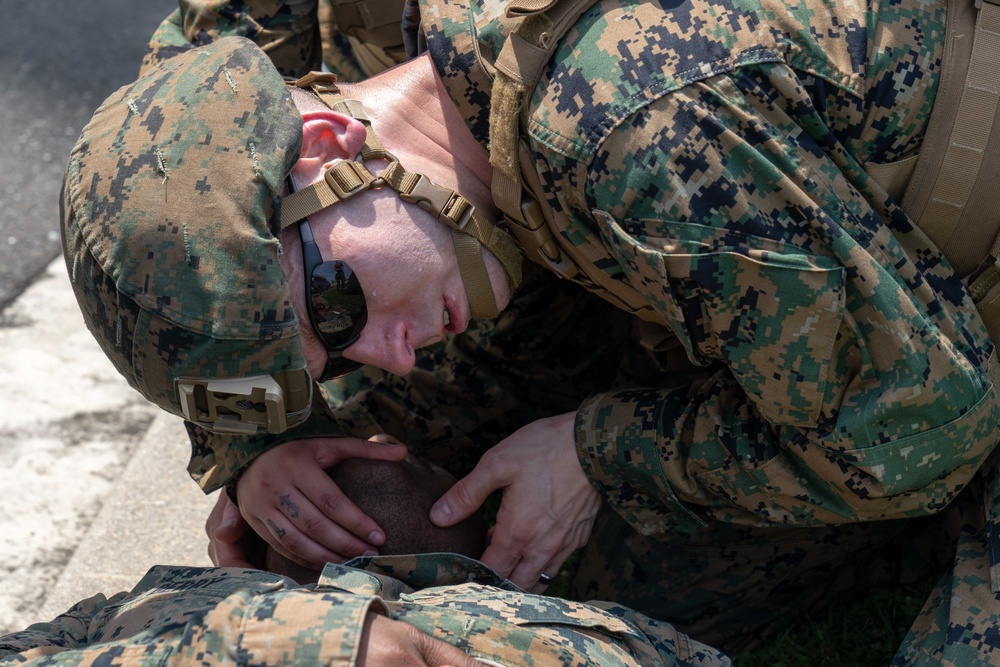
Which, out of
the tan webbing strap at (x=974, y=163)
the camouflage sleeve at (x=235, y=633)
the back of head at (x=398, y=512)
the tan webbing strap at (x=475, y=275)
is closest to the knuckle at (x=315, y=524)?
the back of head at (x=398, y=512)

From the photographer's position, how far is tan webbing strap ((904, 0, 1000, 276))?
2100 mm

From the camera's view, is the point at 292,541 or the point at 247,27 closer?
the point at 292,541

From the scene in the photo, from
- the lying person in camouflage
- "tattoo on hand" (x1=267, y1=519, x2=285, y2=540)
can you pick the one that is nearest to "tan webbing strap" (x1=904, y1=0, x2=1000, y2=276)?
the lying person in camouflage

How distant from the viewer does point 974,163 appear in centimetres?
213

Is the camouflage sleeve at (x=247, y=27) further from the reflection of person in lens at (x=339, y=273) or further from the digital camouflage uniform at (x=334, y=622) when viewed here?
the digital camouflage uniform at (x=334, y=622)

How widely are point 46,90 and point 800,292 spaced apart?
16.2 feet

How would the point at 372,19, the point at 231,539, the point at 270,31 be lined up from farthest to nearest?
1. the point at 270,31
2. the point at 372,19
3. the point at 231,539

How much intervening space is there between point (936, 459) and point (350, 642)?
130 cm

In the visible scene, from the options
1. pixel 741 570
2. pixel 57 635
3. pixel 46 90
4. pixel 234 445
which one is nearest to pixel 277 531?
pixel 234 445

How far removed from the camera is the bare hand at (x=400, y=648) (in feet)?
6.12

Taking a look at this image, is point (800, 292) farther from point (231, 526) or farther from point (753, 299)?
point (231, 526)

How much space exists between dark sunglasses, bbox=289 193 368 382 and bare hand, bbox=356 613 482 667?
71 cm

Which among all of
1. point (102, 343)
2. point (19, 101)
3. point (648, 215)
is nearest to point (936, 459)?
point (648, 215)

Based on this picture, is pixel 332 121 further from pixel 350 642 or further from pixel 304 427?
pixel 350 642
